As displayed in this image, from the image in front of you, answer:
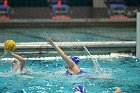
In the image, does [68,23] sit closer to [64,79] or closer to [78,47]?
[78,47]

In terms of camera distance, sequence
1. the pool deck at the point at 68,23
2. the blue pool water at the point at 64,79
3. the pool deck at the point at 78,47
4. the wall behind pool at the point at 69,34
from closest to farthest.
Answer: the blue pool water at the point at 64,79 < the pool deck at the point at 78,47 < the wall behind pool at the point at 69,34 < the pool deck at the point at 68,23

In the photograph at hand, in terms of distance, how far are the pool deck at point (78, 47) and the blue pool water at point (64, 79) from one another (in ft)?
4.41

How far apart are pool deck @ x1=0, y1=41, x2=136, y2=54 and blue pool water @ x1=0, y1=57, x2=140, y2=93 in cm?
134

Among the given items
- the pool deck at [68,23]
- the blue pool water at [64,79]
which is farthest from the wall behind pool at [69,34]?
the blue pool water at [64,79]

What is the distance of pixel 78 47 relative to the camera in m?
10.7

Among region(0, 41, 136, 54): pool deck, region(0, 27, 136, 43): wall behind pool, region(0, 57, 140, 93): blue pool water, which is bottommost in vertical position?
region(0, 27, 136, 43): wall behind pool

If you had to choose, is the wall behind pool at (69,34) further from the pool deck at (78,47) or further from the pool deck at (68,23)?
the pool deck at (78,47)

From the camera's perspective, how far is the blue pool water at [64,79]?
21.1 ft

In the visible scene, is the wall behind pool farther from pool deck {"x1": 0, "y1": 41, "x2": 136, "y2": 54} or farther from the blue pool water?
the blue pool water

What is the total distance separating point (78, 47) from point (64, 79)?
3.73 meters

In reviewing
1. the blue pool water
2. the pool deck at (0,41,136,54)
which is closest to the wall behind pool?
the pool deck at (0,41,136,54)

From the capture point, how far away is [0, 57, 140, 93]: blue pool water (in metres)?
6.43

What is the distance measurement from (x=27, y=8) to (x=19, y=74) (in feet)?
42.2

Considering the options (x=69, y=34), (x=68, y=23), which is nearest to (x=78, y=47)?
(x=69, y=34)
